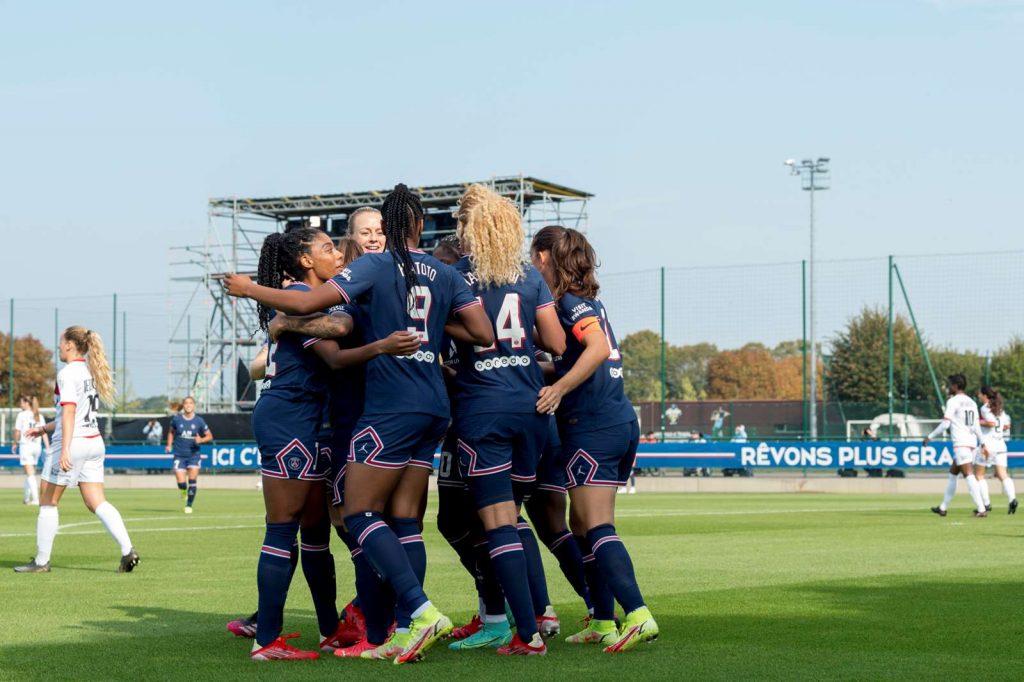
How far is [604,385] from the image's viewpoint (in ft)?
23.1

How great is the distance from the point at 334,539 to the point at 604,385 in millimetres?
8906

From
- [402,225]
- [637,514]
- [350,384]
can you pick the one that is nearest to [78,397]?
[350,384]

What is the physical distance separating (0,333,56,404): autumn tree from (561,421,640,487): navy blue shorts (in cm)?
4008

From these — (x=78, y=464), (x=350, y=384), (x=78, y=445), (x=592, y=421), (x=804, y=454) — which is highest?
(x=350, y=384)

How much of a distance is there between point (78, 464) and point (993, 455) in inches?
596

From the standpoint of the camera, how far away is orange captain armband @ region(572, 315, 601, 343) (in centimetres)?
692

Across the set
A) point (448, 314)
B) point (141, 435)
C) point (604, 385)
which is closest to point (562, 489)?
point (604, 385)

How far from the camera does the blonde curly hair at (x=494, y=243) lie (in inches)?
267

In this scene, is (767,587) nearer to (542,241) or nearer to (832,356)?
(542,241)

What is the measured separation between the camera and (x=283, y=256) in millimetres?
6977

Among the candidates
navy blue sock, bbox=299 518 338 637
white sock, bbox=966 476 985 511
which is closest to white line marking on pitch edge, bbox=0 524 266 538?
navy blue sock, bbox=299 518 338 637

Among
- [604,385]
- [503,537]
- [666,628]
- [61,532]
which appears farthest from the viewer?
[61,532]

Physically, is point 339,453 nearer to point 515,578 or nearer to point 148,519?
point 515,578

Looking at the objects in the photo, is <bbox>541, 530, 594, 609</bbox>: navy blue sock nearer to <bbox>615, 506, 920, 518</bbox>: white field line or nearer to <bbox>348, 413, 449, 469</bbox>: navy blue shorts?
<bbox>348, 413, 449, 469</bbox>: navy blue shorts
